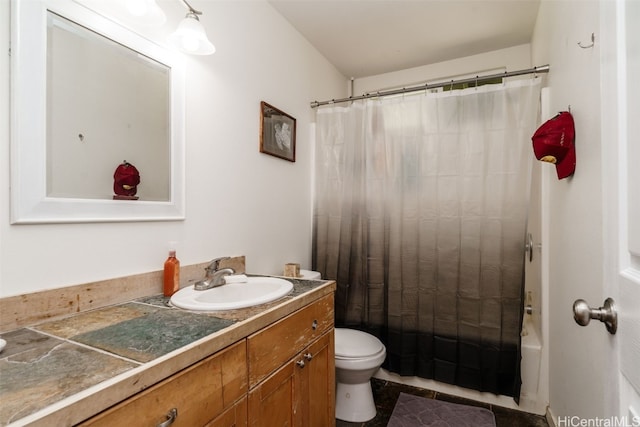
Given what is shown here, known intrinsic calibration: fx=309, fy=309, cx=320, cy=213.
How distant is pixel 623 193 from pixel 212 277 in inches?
51.3

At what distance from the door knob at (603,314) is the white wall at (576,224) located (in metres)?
A: 0.12

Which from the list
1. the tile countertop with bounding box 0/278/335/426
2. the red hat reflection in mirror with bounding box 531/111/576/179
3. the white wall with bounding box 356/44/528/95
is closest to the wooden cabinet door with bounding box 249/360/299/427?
the tile countertop with bounding box 0/278/335/426

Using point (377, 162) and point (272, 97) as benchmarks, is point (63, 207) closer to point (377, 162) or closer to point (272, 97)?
point (272, 97)

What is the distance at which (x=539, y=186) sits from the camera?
188 centimetres

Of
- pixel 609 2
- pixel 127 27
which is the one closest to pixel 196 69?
pixel 127 27

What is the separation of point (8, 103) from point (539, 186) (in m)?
2.43

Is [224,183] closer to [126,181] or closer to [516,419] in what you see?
[126,181]

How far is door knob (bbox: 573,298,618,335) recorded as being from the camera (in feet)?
1.98

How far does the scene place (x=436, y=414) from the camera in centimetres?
182

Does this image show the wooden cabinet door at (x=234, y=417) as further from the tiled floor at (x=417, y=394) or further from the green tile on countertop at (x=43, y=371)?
the tiled floor at (x=417, y=394)

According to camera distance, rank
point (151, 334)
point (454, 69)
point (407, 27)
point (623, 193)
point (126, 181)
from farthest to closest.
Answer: point (454, 69) < point (407, 27) < point (126, 181) < point (151, 334) < point (623, 193)

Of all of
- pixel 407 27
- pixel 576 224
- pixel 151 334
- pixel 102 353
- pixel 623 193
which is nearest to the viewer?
pixel 623 193

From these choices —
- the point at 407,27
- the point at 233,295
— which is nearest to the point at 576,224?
the point at 233,295

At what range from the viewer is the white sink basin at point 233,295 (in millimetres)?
1036
